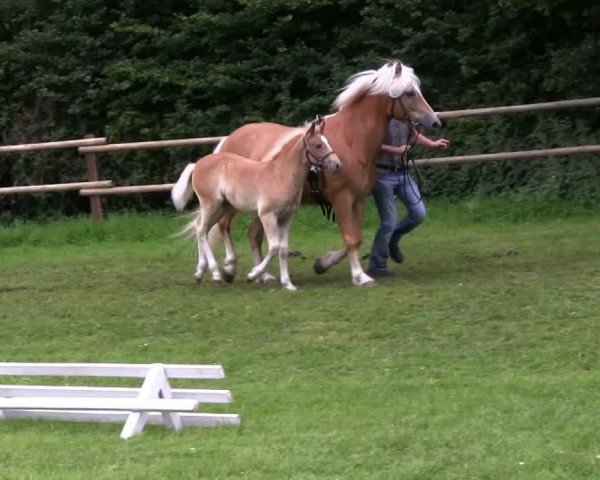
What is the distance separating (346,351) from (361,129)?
3.21m

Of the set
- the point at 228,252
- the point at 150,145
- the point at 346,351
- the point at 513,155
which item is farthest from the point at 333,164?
the point at 150,145

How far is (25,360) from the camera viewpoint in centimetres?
945

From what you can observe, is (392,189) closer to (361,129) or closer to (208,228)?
(361,129)

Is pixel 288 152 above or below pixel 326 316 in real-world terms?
above

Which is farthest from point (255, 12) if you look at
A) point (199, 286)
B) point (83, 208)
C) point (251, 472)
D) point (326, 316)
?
point (251, 472)

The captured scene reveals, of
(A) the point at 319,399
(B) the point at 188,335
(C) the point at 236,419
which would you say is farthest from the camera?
(B) the point at 188,335

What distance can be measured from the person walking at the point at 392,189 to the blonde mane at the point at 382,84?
378 millimetres

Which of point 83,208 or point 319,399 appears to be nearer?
point 319,399

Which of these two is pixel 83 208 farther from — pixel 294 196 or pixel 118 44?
pixel 294 196

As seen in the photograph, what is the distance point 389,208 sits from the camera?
12141mm

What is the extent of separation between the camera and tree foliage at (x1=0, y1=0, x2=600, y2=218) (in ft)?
61.4

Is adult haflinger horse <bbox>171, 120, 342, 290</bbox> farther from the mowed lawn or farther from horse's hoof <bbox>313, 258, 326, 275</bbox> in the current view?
horse's hoof <bbox>313, 258, 326, 275</bbox>

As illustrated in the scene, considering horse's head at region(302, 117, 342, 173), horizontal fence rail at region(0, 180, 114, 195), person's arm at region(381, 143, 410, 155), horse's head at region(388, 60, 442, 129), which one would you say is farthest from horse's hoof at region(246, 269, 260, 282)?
horizontal fence rail at region(0, 180, 114, 195)

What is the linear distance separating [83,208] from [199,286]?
366 inches
